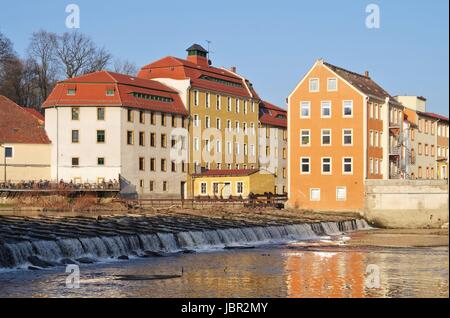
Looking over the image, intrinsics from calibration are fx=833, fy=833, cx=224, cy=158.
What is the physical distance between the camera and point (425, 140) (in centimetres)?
8606

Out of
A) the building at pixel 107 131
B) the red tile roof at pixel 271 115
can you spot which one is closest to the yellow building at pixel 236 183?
the building at pixel 107 131

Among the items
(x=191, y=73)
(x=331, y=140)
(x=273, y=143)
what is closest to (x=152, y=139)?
(x=191, y=73)

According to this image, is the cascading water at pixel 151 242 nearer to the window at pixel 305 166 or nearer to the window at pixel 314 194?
the window at pixel 314 194

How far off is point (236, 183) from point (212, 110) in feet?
48.7

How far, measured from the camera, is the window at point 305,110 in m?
68.1

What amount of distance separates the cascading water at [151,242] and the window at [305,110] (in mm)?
15563

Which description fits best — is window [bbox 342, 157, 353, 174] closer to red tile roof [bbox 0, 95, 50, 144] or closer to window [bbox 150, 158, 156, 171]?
window [bbox 150, 158, 156, 171]

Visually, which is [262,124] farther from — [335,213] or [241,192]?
[335,213]

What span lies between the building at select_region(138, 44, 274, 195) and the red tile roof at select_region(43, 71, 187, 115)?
17.5ft

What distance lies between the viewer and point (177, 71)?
86.9 meters

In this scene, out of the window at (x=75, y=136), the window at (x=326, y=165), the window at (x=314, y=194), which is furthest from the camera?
the window at (x=75, y=136)

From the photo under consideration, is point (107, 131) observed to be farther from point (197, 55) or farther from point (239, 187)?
point (197, 55)
